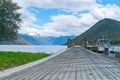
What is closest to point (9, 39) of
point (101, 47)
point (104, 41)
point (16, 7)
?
point (16, 7)

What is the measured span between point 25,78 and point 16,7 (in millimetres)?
39680

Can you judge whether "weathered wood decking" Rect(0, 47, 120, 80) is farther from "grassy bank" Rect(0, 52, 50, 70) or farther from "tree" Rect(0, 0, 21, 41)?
"tree" Rect(0, 0, 21, 41)

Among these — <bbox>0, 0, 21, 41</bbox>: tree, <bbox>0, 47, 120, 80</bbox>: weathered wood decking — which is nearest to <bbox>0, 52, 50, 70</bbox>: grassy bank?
<bbox>0, 47, 120, 80</bbox>: weathered wood decking

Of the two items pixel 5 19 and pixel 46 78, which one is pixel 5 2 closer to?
pixel 5 19

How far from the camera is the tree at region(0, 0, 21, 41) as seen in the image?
167 ft

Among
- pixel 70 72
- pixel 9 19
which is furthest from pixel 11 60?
pixel 9 19

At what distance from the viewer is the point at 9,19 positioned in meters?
52.2

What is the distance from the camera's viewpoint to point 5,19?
5150 centimetres

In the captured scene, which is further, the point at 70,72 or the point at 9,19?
the point at 9,19

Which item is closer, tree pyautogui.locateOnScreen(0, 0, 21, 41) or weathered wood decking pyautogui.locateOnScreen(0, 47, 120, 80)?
weathered wood decking pyautogui.locateOnScreen(0, 47, 120, 80)

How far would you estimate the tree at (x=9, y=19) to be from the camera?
5097 cm

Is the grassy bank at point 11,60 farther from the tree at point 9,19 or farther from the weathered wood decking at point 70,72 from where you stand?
the tree at point 9,19

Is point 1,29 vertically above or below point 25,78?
above

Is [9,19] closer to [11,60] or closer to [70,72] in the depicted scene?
[11,60]
